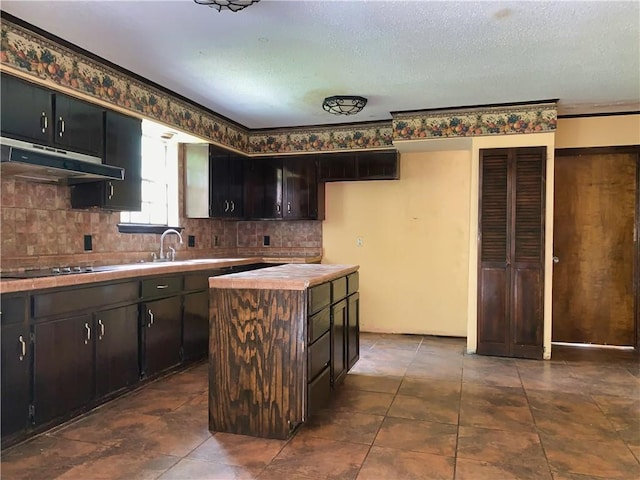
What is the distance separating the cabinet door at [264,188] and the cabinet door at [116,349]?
2611 millimetres

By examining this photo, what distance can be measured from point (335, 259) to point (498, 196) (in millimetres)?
2137

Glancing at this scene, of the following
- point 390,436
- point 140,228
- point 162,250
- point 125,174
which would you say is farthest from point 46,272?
point 390,436

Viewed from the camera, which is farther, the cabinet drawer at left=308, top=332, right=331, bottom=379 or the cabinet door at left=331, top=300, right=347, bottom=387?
the cabinet door at left=331, top=300, right=347, bottom=387

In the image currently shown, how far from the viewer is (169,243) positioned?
4.66 meters

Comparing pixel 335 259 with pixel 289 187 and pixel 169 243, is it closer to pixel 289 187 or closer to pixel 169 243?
pixel 289 187

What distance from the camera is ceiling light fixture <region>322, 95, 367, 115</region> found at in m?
4.17

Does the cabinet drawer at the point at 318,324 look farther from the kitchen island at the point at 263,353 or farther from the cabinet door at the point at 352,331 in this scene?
the cabinet door at the point at 352,331

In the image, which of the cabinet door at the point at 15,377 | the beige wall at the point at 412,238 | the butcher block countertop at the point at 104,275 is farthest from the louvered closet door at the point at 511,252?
the cabinet door at the point at 15,377

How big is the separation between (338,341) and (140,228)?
2.16 meters

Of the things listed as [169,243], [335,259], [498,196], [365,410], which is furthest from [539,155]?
[169,243]

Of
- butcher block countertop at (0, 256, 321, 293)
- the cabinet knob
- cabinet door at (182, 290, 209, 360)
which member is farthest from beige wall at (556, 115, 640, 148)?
the cabinet knob

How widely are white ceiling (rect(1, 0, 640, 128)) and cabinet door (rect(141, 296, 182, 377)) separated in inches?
73.4

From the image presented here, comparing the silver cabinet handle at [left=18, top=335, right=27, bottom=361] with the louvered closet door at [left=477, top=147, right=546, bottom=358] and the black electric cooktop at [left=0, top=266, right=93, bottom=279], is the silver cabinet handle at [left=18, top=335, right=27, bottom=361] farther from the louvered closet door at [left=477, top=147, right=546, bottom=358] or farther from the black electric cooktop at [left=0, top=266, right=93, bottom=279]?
the louvered closet door at [left=477, top=147, right=546, bottom=358]

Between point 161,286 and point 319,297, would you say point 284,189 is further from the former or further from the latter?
point 319,297
